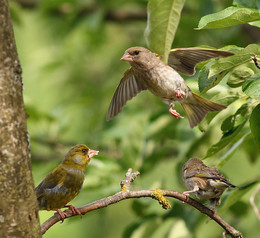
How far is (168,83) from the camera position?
3.17 meters

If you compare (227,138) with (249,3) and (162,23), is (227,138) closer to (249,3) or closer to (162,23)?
(249,3)

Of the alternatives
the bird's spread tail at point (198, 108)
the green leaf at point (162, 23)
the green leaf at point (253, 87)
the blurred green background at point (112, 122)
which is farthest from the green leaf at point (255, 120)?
the green leaf at point (162, 23)

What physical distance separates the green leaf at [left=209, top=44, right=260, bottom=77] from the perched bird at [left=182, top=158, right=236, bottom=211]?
33.8 inches

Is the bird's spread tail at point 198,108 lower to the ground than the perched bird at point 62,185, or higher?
higher

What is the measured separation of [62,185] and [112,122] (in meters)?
2.24

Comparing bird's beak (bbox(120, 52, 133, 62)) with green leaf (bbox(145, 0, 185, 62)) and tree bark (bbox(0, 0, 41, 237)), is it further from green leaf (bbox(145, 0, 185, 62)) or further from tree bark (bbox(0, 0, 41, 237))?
tree bark (bbox(0, 0, 41, 237))

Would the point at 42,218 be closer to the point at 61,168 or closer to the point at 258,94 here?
the point at 61,168

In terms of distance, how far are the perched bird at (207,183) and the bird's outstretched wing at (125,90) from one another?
587mm

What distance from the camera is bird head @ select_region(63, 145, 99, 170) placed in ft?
11.9

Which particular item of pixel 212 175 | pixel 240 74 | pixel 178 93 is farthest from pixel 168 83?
pixel 240 74

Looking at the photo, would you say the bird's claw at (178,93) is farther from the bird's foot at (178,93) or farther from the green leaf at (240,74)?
the green leaf at (240,74)

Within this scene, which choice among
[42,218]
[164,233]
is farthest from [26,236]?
[42,218]

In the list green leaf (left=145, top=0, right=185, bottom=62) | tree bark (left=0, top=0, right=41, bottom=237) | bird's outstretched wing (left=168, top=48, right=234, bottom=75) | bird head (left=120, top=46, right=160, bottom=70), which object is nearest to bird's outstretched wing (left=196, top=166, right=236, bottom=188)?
bird's outstretched wing (left=168, top=48, right=234, bottom=75)

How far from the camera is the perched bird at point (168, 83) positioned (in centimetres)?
302
